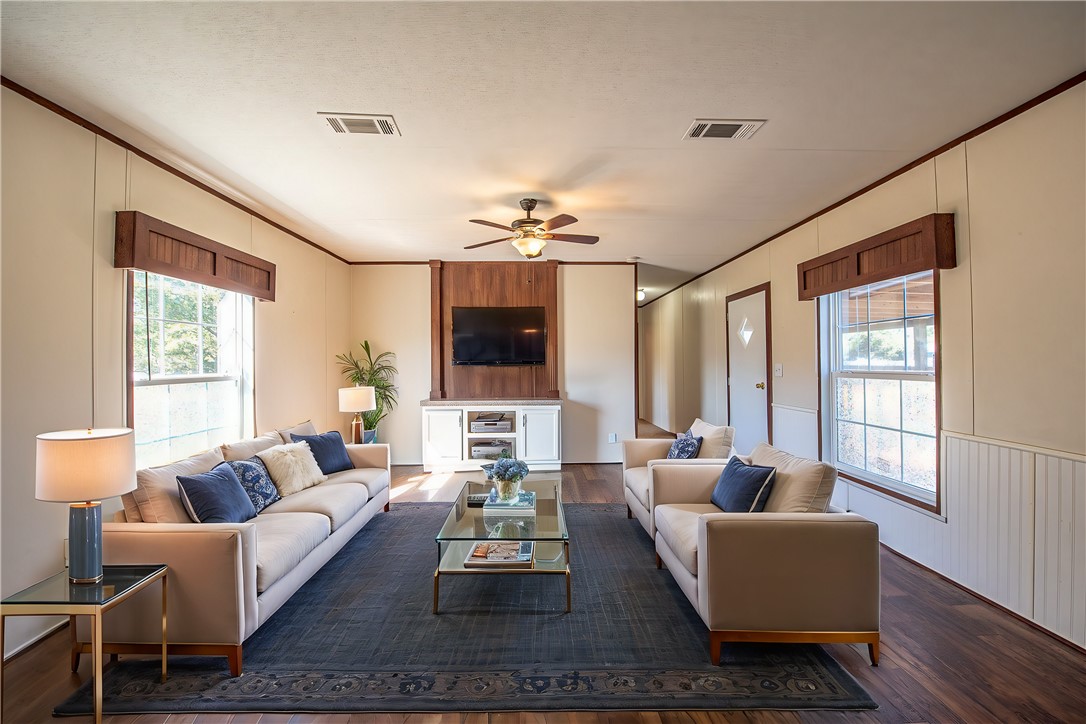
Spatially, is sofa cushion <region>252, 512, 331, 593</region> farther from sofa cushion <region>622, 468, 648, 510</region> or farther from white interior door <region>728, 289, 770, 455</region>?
white interior door <region>728, 289, 770, 455</region>

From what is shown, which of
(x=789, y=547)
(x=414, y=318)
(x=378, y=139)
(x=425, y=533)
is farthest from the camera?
(x=414, y=318)

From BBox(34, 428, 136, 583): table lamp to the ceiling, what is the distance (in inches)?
60.9

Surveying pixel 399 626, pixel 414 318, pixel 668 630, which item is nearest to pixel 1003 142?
pixel 668 630

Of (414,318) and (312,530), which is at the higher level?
(414,318)

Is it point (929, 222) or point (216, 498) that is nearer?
point (216, 498)

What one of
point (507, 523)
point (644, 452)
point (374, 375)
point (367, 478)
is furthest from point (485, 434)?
point (507, 523)

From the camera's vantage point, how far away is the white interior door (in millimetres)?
5277

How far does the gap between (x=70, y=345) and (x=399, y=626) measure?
2.17m

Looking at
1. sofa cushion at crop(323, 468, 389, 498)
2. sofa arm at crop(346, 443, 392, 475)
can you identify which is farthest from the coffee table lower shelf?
sofa arm at crop(346, 443, 392, 475)

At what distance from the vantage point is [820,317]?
425 centimetres

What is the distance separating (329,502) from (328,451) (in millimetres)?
899

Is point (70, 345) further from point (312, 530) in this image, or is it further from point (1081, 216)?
point (1081, 216)

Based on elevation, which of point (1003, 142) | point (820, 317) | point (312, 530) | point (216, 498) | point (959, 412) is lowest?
point (312, 530)

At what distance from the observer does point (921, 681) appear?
2.01 m
